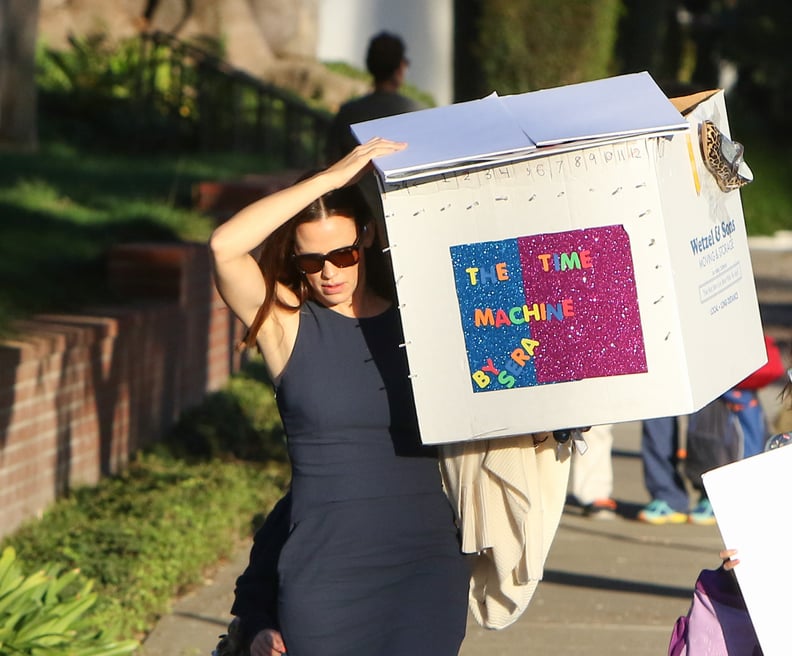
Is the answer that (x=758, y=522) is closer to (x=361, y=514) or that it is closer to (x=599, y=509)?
(x=361, y=514)

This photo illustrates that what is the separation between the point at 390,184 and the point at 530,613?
10.4 feet

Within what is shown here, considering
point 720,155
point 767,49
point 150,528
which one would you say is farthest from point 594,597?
point 767,49

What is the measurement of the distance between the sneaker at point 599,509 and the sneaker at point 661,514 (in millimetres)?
199

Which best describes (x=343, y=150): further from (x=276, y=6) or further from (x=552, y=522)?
(x=276, y=6)

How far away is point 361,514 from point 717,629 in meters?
0.85

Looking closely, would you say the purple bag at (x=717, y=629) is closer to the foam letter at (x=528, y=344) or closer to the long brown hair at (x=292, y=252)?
the foam letter at (x=528, y=344)

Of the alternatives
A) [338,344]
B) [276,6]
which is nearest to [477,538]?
[338,344]

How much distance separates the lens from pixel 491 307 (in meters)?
2.99

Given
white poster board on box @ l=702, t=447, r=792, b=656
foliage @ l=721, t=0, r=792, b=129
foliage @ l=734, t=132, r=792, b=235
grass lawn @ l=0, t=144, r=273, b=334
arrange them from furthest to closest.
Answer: foliage @ l=721, t=0, r=792, b=129
foliage @ l=734, t=132, r=792, b=235
grass lawn @ l=0, t=144, r=273, b=334
white poster board on box @ l=702, t=447, r=792, b=656

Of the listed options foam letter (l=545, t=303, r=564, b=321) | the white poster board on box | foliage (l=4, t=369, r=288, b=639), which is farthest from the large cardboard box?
foliage (l=4, t=369, r=288, b=639)

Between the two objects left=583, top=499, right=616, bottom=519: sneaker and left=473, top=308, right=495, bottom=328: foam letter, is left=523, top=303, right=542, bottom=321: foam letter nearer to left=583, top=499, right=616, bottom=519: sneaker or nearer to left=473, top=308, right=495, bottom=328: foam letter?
left=473, top=308, right=495, bottom=328: foam letter

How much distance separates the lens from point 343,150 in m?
6.45

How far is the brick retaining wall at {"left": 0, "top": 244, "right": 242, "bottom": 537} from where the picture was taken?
6.09 metres

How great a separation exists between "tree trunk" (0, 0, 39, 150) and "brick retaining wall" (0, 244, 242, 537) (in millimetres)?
3048
